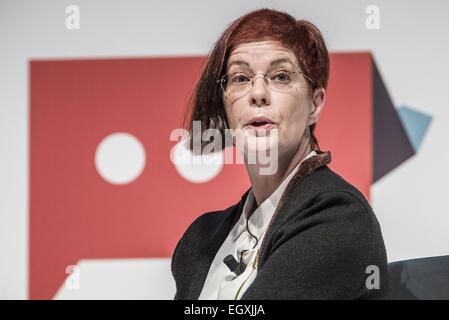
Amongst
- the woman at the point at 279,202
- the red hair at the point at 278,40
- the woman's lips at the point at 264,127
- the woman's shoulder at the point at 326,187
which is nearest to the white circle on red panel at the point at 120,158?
the woman at the point at 279,202

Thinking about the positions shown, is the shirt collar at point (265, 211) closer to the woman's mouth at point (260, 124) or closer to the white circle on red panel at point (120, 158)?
the woman's mouth at point (260, 124)

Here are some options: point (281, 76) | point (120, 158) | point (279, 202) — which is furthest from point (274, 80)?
point (120, 158)

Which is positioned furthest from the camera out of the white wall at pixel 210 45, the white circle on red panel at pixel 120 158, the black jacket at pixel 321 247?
the white circle on red panel at pixel 120 158

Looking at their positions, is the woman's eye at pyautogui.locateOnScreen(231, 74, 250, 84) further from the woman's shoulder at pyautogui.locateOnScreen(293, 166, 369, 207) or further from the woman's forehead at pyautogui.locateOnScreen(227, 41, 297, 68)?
the woman's shoulder at pyautogui.locateOnScreen(293, 166, 369, 207)

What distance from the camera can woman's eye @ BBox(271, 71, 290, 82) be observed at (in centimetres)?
102

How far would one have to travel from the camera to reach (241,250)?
102cm

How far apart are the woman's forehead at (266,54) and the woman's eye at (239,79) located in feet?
0.09

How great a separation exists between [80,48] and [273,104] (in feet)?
3.05

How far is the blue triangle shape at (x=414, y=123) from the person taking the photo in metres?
1.53

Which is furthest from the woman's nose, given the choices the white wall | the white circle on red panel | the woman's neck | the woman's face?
the white circle on red panel

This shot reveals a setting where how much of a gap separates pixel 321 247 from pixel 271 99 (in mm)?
329

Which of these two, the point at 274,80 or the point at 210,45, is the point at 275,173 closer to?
the point at 274,80

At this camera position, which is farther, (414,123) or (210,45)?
(210,45)

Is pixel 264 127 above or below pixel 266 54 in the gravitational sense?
below
